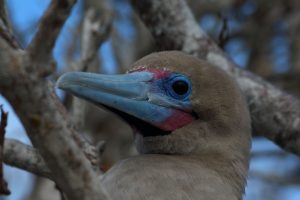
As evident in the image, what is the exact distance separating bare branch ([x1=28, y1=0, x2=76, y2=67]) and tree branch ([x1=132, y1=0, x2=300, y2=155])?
2829 millimetres

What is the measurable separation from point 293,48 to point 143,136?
612 centimetres

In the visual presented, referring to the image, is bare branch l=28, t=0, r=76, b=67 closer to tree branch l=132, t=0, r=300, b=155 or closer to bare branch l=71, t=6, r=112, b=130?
bare branch l=71, t=6, r=112, b=130

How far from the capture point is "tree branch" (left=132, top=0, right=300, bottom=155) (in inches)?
206

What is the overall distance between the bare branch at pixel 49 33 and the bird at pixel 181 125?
4.11 feet

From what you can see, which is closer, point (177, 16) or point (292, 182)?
point (177, 16)

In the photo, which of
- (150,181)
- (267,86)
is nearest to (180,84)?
(150,181)

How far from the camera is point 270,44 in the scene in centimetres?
1052

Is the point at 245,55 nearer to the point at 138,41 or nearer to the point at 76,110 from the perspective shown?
the point at 138,41

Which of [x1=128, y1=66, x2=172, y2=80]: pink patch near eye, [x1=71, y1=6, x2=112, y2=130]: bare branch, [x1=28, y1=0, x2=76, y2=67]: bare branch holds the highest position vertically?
[x1=71, y1=6, x2=112, y2=130]: bare branch

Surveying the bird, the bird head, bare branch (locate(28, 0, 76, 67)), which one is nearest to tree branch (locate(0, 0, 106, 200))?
bare branch (locate(28, 0, 76, 67))

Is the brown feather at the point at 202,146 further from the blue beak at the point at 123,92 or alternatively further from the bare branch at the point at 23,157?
the bare branch at the point at 23,157

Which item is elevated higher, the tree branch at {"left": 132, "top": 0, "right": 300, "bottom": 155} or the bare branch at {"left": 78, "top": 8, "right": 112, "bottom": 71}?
the tree branch at {"left": 132, "top": 0, "right": 300, "bottom": 155}

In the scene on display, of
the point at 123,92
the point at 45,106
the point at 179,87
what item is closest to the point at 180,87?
the point at 179,87

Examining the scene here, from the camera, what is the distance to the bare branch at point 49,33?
98.7 inches
